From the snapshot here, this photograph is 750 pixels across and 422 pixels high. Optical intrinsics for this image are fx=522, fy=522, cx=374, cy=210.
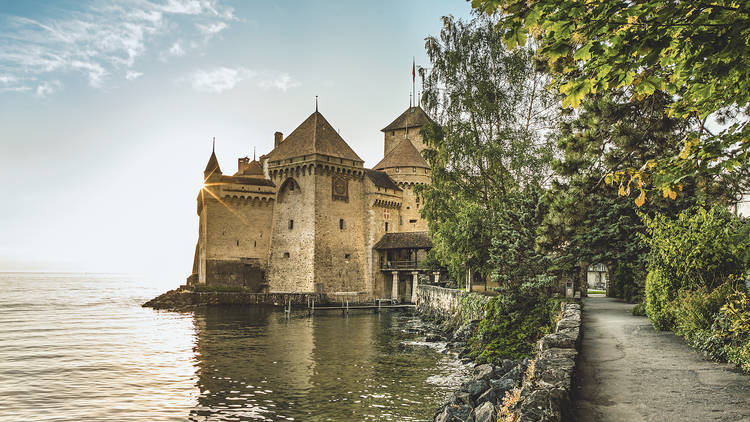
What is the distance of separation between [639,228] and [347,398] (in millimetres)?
13251

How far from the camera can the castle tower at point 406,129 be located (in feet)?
181

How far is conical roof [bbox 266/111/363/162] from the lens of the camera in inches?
1705

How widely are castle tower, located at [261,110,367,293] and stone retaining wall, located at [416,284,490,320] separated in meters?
8.02

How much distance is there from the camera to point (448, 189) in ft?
72.2

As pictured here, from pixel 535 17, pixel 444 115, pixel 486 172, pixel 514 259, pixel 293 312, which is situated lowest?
pixel 293 312

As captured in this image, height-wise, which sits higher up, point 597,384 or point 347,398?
point 597,384

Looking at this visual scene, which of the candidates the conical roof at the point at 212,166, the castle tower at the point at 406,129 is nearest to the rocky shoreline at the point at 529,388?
the conical roof at the point at 212,166

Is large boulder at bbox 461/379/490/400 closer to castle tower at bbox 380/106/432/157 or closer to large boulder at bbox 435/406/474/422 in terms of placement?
large boulder at bbox 435/406/474/422

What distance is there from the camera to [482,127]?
2158 cm

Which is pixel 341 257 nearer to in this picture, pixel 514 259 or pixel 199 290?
pixel 199 290

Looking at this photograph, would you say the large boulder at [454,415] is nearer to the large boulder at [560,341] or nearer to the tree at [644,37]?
the large boulder at [560,341]

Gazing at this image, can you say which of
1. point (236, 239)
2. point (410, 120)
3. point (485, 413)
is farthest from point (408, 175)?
point (485, 413)

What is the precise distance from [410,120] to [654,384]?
5100 cm

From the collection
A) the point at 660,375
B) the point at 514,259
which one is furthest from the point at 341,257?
the point at 660,375
